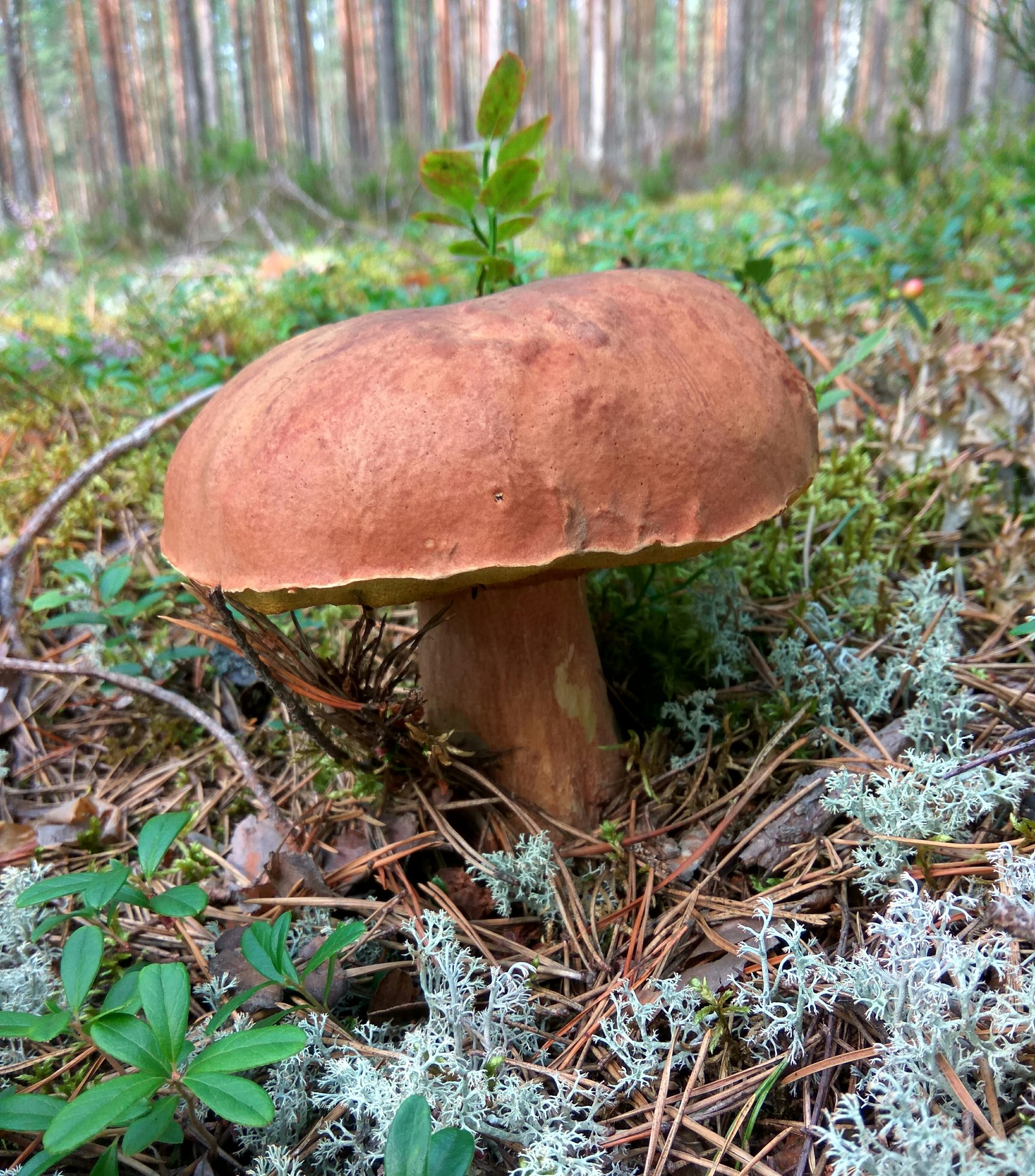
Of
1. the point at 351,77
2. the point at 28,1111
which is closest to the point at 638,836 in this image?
the point at 28,1111

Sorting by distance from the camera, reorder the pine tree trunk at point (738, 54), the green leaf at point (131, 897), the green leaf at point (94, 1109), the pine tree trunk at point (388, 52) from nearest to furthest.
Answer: the green leaf at point (94, 1109) < the green leaf at point (131, 897) < the pine tree trunk at point (388, 52) < the pine tree trunk at point (738, 54)

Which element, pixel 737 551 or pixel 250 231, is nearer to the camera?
pixel 737 551

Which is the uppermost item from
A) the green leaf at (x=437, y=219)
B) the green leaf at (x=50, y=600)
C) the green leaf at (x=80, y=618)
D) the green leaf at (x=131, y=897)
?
the green leaf at (x=437, y=219)

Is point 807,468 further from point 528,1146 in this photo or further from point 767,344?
point 528,1146

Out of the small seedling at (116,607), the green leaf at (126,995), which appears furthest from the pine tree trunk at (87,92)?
the green leaf at (126,995)

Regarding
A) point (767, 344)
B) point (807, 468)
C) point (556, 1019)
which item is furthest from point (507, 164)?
point (556, 1019)

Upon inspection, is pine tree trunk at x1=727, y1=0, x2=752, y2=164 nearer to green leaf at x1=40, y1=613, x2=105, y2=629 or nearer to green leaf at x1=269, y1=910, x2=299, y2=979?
green leaf at x1=40, y1=613, x2=105, y2=629

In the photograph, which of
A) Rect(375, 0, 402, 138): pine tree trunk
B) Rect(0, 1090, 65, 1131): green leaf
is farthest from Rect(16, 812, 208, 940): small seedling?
Rect(375, 0, 402, 138): pine tree trunk

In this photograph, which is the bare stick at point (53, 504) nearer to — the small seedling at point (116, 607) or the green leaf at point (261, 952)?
the small seedling at point (116, 607)
